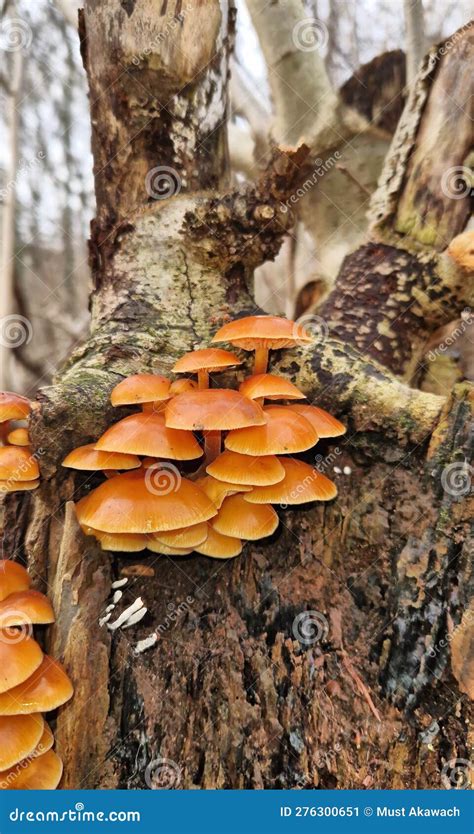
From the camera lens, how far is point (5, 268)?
359 inches

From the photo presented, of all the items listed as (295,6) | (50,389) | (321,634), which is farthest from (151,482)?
(295,6)

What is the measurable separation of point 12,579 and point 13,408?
2.68 ft

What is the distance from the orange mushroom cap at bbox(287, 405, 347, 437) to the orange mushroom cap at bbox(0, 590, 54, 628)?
1441 mm

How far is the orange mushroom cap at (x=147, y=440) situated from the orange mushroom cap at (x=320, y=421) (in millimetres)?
564

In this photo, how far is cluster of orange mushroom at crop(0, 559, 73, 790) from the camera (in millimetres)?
1754

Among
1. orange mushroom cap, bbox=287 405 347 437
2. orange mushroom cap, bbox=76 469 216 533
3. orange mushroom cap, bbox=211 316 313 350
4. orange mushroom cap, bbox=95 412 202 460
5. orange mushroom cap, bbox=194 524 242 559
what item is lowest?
orange mushroom cap, bbox=194 524 242 559

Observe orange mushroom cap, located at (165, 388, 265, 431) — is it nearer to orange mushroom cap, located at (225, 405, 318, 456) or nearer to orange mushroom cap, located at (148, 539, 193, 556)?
orange mushroom cap, located at (225, 405, 318, 456)

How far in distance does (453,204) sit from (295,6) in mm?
4900

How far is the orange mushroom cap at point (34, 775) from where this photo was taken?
71.6 inches

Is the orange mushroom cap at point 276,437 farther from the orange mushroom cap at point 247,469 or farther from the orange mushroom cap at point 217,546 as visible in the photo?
the orange mushroom cap at point 217,546

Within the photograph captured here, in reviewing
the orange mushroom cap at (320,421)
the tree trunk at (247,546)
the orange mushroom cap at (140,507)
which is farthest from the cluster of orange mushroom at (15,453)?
the orange mushroom cap at (320,421)

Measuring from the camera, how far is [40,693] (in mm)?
1840

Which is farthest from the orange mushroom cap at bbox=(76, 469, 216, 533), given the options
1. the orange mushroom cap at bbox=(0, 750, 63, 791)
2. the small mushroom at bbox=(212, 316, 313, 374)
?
the orange mushroom cap at bbox=(0, 750, 63, 791)

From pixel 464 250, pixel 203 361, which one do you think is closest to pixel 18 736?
pixel 203 361
